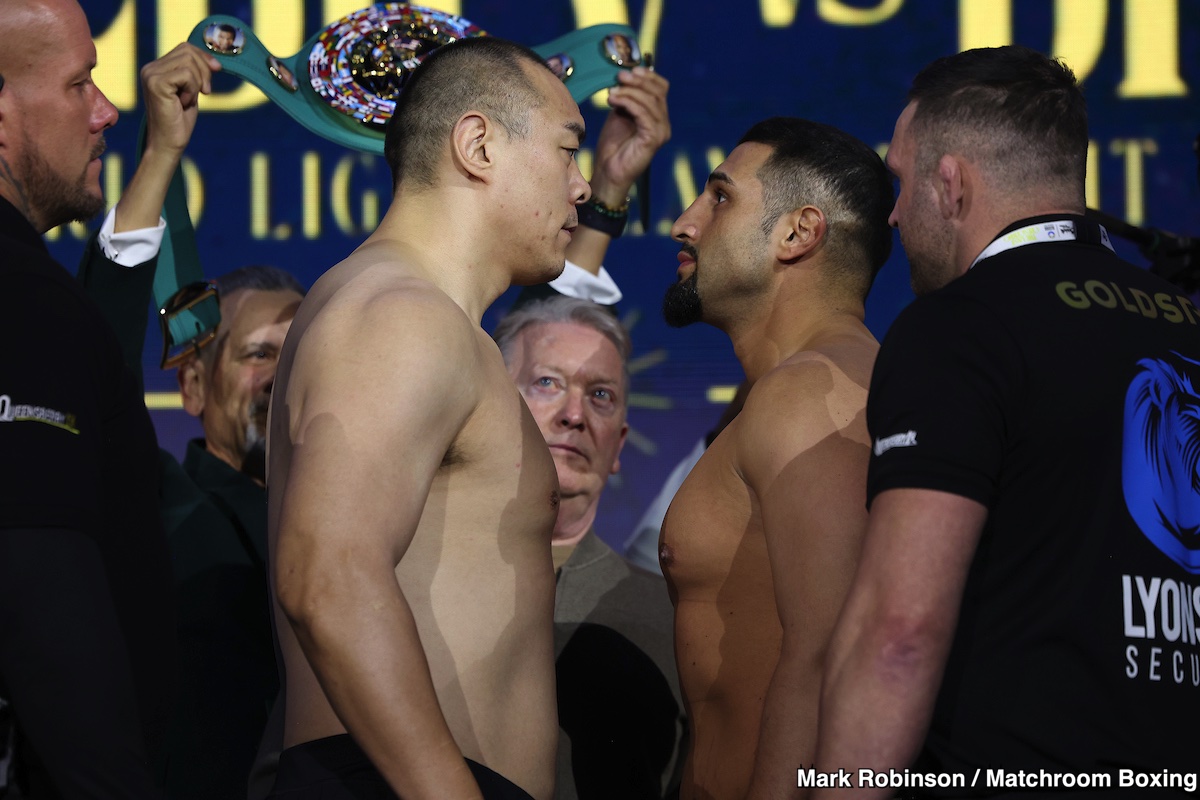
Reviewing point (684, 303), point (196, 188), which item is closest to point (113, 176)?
point (196, 188)

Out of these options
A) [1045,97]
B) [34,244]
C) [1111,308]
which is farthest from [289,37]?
[1111,308]

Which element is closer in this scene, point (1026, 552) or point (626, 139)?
point (1026, 552)

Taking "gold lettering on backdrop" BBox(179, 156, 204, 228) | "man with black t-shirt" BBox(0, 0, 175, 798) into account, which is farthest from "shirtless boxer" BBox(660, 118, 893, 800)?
"gold lettering on backdrop" BBox(179, 156, 204, 228)

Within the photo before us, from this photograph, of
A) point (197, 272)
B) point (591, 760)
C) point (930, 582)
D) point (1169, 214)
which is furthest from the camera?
point (1169, 214)

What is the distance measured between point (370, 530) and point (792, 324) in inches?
42.9

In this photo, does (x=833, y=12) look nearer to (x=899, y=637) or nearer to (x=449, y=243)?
(x=449, y=243)

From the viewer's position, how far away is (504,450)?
1.81 m

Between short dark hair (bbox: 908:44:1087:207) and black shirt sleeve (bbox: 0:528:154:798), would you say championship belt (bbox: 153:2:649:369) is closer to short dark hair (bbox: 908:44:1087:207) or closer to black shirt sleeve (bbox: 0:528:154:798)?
short dark hair (bbox: 908:44:1087:207)

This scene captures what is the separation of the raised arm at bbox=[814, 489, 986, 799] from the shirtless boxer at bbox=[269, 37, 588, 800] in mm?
445

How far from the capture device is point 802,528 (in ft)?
6.32

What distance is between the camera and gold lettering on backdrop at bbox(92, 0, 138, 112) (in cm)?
408

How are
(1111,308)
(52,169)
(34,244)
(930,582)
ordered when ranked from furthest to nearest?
(52,169) < (34,244) < (1111,308) < (930,582)

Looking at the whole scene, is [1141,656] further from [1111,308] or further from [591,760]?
[591,760]

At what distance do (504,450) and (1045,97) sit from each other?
882 mm
